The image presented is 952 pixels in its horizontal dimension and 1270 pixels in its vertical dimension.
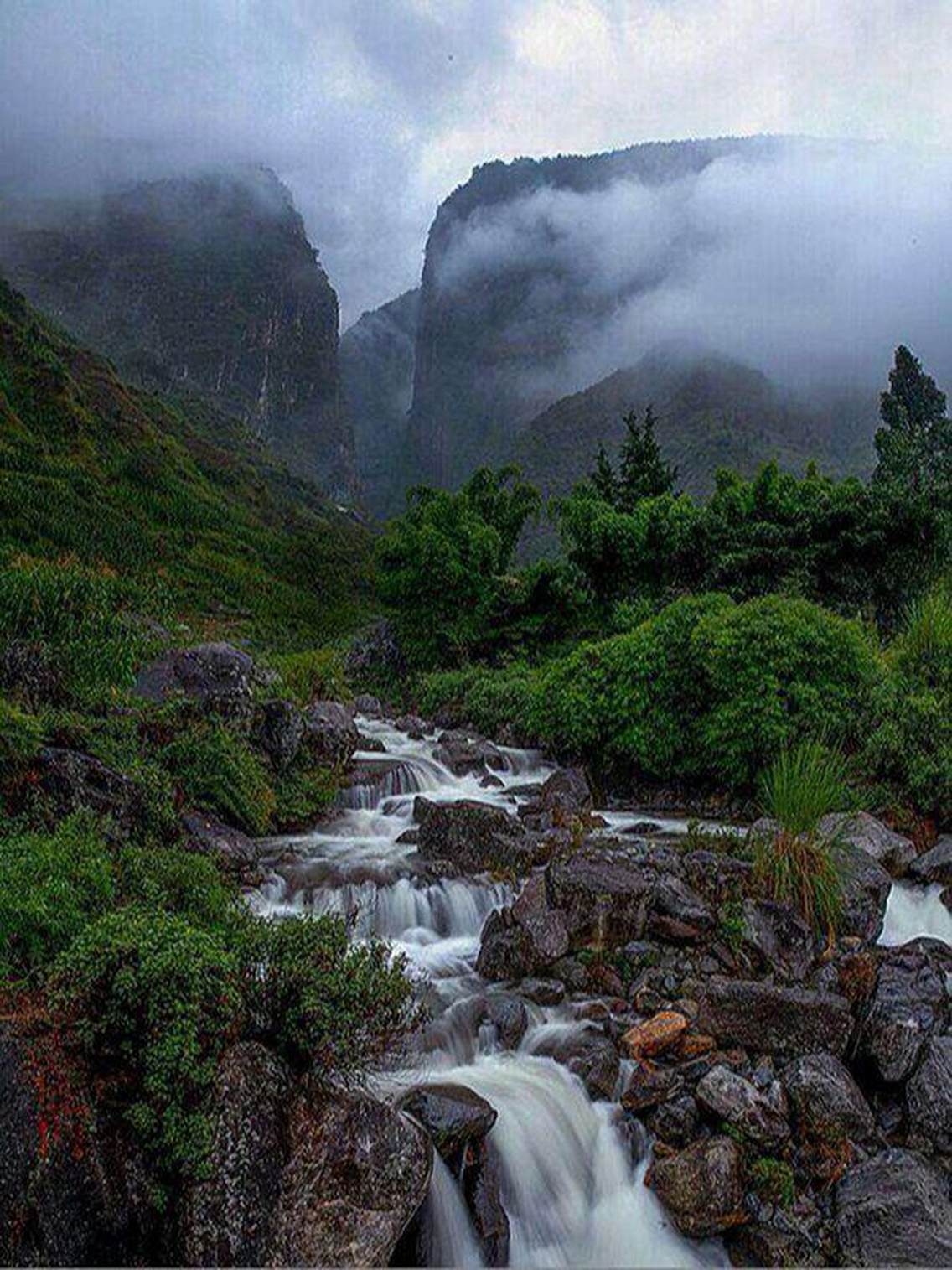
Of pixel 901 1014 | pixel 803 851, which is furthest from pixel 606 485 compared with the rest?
pixel 901 1014

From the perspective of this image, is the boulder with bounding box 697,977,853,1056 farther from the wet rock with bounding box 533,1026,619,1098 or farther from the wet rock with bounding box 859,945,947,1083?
the wet rock with bounding box 533,1026,619,1098

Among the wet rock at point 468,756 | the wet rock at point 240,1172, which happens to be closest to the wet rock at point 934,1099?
the wet rock at point 240,1172

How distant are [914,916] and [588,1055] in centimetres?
517

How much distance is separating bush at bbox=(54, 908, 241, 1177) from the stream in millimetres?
1596

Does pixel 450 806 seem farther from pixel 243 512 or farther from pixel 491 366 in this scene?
pixel 491 366

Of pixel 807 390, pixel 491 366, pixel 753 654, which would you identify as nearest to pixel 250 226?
pixel 491 366

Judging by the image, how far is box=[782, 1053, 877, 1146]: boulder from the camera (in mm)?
5590

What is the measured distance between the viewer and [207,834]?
9.71m

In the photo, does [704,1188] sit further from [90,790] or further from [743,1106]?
[90,790]

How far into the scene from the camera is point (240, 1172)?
3.92 metres

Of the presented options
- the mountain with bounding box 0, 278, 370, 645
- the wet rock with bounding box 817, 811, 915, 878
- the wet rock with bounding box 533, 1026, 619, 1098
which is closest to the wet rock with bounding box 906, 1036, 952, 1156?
the wet rock with bounding box 533, 1026, 619, 1098

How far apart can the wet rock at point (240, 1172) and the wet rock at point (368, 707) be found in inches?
710

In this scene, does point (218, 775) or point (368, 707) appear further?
point (368, 707)

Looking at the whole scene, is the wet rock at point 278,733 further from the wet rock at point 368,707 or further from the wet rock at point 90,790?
the wet rock at point 368,707
